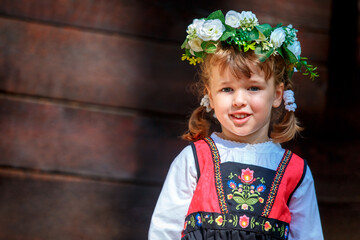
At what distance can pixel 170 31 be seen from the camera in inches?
98.8

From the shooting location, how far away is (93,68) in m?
2.45

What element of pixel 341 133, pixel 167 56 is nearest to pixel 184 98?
pixel 167 56

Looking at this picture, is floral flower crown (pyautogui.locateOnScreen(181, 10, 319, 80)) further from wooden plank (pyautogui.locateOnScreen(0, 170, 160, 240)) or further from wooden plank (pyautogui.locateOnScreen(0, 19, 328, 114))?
wooden plank (pyautogui.locateOnScreen(0, 170, 160, 240))

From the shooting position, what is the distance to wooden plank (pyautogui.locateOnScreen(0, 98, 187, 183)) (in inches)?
93.6

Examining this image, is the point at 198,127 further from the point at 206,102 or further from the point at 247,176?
the point at 247,176

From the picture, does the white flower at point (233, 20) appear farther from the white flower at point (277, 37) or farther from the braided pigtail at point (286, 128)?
the braided pigtail at point (286, 128)

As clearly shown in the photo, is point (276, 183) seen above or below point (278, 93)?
below

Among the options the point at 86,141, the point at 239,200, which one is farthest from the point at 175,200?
the point at 86,141

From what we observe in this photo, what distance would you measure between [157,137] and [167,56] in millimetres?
410

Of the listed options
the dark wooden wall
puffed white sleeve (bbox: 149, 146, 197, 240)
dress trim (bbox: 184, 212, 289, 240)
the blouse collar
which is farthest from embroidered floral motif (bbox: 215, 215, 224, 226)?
the dark wooden wall

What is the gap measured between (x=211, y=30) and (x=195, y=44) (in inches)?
3.6

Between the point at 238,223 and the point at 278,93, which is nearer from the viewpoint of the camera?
the point at 238,223

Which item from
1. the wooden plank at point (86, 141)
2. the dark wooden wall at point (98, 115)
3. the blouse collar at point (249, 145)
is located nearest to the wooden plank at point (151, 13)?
the dark wooden wall at point (98, 115)

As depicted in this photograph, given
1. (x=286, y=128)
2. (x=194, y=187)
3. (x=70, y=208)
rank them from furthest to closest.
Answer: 1. (x=70, y=208)
2. (x=286, y=128)
3. (x=194, y=187)
